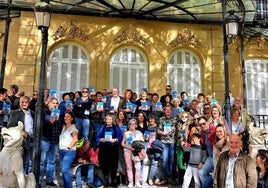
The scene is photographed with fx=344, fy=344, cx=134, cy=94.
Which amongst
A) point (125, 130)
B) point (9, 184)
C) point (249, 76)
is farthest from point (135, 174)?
point (249, 76)

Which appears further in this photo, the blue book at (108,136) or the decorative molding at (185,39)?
the decorative molding at (185,39)

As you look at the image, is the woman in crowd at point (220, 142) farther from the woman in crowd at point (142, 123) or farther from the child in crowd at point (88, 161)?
the child in crowd at point (88, 161)

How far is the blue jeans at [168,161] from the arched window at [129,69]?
6.95 metres

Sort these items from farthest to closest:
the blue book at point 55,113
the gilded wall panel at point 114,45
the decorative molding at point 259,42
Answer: the decorative molding at point 259,42 < the gilded wall panel at point 114,45 < the blue book at point 55,113

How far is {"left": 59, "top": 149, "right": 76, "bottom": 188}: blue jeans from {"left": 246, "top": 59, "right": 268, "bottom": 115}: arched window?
36.1 feet

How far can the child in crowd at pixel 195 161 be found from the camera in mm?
6844

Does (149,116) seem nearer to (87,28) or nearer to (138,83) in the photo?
(138,83)

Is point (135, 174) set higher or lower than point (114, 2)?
lower

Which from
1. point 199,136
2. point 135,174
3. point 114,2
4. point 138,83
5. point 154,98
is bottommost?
point 135,174

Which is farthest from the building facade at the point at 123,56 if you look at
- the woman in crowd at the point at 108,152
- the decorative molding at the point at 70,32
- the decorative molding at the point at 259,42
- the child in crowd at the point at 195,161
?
the child in crowd at the point at 195,161

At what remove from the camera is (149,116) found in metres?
8.29

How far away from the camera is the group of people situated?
675 centimetres

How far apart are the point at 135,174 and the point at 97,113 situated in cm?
190

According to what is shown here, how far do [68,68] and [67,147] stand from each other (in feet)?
26.7
